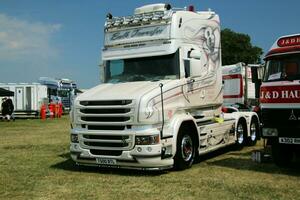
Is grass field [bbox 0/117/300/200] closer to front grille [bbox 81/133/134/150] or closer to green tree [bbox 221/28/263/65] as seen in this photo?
front grille [bbox 81/133/134/150]

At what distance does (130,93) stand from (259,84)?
3.15 metres

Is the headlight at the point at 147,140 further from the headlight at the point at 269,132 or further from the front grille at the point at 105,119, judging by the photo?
the headlight at the point at 269,132

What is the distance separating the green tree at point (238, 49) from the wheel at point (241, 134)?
47.1 meters

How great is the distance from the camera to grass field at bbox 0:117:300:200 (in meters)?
8.58

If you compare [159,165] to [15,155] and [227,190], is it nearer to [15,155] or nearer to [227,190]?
[227,190]

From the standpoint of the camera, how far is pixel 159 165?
10250 mm

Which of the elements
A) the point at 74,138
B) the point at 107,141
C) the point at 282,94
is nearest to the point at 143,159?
the point at 107,141

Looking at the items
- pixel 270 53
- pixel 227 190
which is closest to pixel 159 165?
pixel 227 190

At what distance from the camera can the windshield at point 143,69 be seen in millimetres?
11258

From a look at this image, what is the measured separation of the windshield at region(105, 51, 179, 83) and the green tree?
167ft

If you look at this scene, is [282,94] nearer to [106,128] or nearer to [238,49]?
[106,128]

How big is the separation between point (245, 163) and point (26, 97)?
99.2 feet

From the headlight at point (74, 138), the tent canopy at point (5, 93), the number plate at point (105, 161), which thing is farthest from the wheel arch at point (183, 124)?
the tent canopy at point (5, 93)

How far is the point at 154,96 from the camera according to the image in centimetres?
1027
